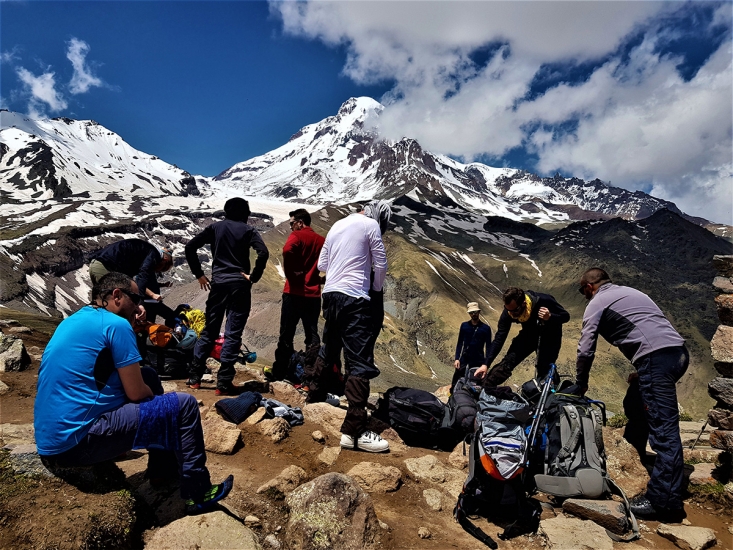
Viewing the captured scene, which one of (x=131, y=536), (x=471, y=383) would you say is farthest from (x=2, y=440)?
(x=471, y=383)

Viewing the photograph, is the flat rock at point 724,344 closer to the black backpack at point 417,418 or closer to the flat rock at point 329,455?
the black backpack at point 417,418

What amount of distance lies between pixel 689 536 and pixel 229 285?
20.9ft

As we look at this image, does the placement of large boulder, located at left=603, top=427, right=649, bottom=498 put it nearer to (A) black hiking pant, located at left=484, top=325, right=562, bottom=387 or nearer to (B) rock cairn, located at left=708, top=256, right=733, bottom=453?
(B) rock cairn, located at left=708, top=256, right=733, bottom=453

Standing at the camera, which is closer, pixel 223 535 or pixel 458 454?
pixel 223 535

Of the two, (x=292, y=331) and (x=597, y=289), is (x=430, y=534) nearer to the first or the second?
(x=597, y=289)

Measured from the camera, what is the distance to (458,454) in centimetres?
538

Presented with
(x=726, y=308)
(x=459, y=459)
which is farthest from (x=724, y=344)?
(x=459, y=459)

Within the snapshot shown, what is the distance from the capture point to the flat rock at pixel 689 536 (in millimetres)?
3842

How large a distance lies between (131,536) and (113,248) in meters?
5.42

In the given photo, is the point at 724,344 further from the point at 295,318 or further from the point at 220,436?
the point at 220,436

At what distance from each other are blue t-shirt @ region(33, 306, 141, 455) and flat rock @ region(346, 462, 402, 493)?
253 cm

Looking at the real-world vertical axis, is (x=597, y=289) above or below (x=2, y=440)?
above

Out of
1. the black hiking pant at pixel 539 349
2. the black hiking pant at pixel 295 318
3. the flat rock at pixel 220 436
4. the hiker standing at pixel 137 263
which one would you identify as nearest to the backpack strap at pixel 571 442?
the black hiking pant at pixel 539 349

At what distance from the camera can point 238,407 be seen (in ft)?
17.8
